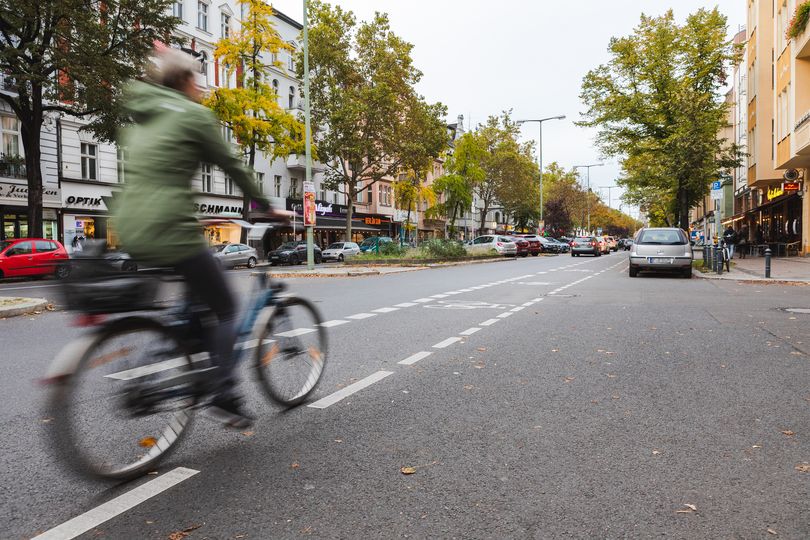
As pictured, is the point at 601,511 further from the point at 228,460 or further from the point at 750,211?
the point at 750,211

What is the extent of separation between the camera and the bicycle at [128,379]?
2.99 metres

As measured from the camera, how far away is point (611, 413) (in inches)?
183

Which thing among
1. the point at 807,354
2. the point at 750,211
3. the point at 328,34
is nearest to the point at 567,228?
the point at 750,211

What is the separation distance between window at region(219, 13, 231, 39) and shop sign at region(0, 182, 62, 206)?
681 inches

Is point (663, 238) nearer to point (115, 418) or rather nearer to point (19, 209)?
point (115, 418)

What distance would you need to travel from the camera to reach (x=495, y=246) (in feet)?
142

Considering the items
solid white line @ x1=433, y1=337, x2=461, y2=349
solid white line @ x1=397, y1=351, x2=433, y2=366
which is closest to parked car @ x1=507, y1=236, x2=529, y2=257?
solid white line @ x1=433, y1=337, x2=461, y2=349

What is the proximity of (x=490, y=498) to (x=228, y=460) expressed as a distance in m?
1.46

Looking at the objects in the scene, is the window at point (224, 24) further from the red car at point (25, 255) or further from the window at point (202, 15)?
the red car at point (25, 255)

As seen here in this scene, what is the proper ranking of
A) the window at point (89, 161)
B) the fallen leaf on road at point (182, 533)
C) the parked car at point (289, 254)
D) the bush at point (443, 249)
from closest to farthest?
the fallen leaf on road at point (182, 533), the bush at point (443, 249), the window at point (89, 161), the parked car at point (289, 254)

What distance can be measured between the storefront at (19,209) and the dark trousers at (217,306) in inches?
1178

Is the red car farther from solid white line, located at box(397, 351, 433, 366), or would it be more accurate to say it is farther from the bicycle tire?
the bicycle tire

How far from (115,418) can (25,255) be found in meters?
22.9

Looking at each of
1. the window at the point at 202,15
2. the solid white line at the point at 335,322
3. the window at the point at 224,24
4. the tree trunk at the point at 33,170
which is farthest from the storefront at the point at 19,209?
the solid white line at the point at 335,322
